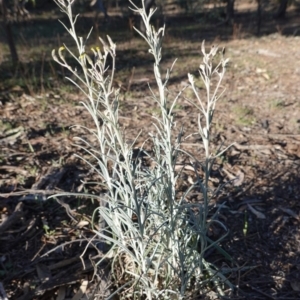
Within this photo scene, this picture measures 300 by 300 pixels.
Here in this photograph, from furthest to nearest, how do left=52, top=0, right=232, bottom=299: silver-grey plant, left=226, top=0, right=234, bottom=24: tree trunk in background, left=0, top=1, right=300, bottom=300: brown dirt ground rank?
left=226, top=0, right=234, bottom=24: tree trunk in background → left=0, top=1, right=300, bottom=300: brown dirt ground → left=52, top=0, right=232, bottom=299: silver-grey plant

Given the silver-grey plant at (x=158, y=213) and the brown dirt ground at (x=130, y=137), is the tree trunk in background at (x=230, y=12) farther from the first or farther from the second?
the silver-grey plant at (x=158, y=213)

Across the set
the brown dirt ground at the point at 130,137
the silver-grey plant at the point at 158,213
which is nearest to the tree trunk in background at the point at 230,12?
the brown dirt ground at the point at 130,137

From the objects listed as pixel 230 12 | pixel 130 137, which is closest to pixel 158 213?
pixel 130 137

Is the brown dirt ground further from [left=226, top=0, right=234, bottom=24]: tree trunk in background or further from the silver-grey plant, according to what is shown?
[left=226, top=0, right=234, bottom=24]: tree trunk in background

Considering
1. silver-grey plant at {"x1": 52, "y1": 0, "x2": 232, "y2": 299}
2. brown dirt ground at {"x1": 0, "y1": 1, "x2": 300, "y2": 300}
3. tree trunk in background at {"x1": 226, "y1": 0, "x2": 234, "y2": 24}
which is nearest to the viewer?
silver-grey plant at {"x1": 52, "y1": 0, "x2": 232, "y2": 299}

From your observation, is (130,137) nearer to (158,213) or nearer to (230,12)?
(158,213)

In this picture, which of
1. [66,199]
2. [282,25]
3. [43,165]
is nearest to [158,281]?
[66,199]

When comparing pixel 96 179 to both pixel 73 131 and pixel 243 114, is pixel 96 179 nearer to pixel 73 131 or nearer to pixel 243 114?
pixel 73 131

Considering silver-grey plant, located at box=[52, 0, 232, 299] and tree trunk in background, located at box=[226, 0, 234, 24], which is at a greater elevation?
silver-grey plant, located at box=[52, 0, 232, 299]

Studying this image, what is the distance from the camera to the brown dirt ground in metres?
2.52

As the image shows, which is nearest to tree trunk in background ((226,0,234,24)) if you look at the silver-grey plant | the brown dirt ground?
the brown dirt ground

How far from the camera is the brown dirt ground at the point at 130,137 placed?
2.52 meters

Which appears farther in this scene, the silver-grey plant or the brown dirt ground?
the brown dirt ground

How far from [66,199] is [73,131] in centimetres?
153
